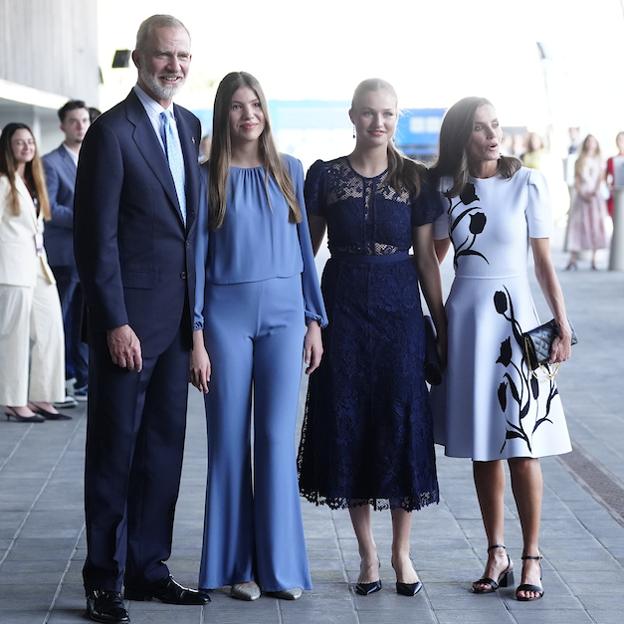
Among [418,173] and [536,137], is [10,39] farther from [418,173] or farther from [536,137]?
[536,137]

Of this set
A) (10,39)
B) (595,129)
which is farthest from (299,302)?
(595,129)

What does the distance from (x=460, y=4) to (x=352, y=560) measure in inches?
1360

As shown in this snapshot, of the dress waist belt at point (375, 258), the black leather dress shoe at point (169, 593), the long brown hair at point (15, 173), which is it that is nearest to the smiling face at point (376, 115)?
the dress waist belt at point (375, 258)

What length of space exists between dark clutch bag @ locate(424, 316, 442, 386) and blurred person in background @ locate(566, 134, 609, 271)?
14229mm

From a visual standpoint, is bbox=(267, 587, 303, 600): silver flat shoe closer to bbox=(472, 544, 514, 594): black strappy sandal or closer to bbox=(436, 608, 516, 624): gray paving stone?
bbox=(436, 608, 516, 624): gray paving stone

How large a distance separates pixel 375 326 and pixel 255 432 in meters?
0.53

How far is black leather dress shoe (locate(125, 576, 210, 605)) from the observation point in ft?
14.5

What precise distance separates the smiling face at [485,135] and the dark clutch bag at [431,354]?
0.58m

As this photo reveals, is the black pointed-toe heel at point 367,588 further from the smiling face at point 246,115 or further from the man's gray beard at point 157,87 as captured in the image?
the man's gray beard at point 157,87

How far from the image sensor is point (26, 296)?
7832mm

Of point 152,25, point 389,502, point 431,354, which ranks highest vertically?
point 152,25

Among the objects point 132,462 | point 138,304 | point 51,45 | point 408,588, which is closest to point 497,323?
point 408,588

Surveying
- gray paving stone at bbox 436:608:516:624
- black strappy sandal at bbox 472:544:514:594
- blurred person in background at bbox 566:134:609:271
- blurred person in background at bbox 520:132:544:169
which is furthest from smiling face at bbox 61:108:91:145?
blurred person in background at bbox 520:132:544:169

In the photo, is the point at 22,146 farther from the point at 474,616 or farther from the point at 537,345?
the point at 474,616
